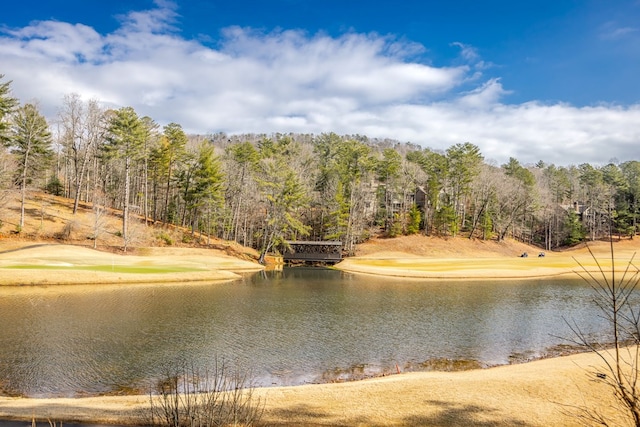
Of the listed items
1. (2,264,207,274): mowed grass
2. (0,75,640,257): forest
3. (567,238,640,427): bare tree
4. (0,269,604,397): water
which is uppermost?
(0,75,640,257): forest

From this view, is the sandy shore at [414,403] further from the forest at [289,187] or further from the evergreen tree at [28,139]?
the evergreen tree at [28,139]

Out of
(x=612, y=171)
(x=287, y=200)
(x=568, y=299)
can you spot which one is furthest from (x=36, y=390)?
(x=612, y=171)

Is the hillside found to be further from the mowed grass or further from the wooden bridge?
the mowed grass

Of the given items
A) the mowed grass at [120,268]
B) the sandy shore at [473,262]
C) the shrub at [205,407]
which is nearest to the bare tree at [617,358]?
the shrub at [205,407]

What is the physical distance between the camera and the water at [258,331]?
18.8m

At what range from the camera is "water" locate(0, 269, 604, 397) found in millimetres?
18844

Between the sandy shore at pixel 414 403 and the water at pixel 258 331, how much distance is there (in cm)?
317

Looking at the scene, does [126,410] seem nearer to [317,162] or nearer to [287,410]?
[287,410]

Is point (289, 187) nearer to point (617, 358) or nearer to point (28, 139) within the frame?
point (28, 139)

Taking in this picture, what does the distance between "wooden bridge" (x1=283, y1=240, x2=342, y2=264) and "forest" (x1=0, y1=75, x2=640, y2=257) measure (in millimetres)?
3347

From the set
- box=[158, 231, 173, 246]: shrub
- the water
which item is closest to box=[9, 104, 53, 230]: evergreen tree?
box=[158, 231, 173, 246]: shrub

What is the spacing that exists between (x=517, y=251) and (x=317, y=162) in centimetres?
5578

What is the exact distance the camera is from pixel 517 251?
305 feet

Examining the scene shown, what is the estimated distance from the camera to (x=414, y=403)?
13.3 meters
